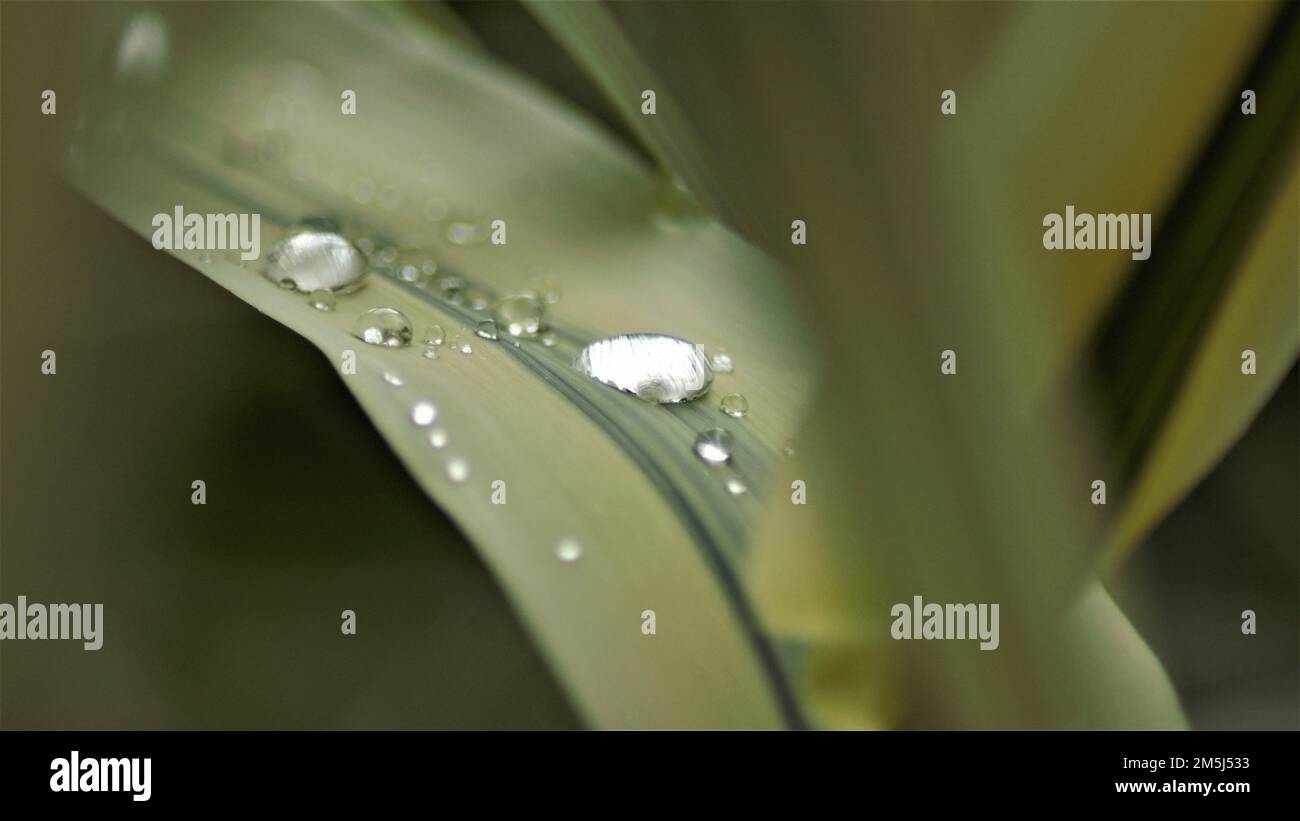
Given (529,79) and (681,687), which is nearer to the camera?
(681,687)

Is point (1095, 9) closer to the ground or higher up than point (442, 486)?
higher up

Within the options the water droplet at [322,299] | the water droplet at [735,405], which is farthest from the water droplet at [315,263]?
the water droplet at [735,405]

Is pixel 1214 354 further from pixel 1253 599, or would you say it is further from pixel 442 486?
pixel 442 486

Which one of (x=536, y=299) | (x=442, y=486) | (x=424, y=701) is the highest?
(x=536, y=299)

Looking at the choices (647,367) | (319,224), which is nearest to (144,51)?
(319,224)

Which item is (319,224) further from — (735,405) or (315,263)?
(735,405)

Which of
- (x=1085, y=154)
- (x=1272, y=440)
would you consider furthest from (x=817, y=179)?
(x=1272, y=440)
